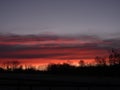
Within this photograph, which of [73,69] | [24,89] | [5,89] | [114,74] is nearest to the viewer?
[24,89]

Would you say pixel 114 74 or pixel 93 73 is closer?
pixel 114 74

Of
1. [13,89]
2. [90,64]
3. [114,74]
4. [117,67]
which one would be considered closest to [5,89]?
[13,89]

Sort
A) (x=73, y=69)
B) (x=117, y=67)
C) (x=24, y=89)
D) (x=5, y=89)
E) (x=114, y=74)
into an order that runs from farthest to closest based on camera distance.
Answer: (x=73, y=69), (x=117, y=67), (x=114, y=74), (x=5, y=89), (x=24, y=89)

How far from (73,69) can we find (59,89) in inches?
1875

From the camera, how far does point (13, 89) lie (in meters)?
19.8

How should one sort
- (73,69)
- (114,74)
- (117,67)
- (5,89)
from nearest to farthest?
(5,89)
(114,74)
(117,67)
(73,69)

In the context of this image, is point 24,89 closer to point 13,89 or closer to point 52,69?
point 13,89

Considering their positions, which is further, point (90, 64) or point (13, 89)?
point (90, 64)

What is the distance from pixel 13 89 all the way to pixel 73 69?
4788 cm

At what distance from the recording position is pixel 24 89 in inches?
676

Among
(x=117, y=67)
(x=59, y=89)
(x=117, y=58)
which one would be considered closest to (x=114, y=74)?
(x=117, y=67)

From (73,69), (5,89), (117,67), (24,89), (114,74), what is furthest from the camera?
(73,69)

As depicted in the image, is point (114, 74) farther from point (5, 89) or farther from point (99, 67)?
point (5, 89)

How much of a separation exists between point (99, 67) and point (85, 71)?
3202mm
